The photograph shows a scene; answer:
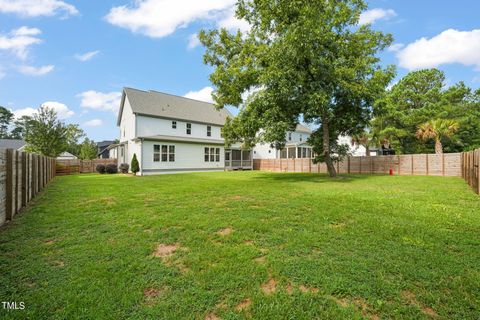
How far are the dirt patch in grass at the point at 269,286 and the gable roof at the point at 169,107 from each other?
22.5 meters

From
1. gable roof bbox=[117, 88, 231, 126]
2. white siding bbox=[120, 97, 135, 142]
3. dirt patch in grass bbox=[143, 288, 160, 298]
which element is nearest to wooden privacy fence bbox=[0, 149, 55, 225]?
dirt patch in grass bbox=[143, 288, 160, 298]

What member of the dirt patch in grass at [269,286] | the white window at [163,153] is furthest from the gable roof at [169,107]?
the dirt patch in grass at [269,286]

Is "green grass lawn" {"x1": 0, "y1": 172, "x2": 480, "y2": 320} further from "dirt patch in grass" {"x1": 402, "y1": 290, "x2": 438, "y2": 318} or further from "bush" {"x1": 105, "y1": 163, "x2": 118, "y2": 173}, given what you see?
"bush" {"x1": 105, "y1": 163, "x2": 118, "y2": 173}

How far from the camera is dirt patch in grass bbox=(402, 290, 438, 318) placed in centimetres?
229

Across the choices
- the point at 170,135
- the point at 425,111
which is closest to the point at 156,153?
the point at 170,135

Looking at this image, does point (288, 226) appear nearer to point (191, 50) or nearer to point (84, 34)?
point (84, 34)

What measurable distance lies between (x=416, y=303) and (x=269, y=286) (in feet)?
4.71

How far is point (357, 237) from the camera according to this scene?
4.16 metres

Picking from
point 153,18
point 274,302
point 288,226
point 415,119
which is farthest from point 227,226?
point 415,119

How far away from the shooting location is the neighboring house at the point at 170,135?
70.6 ft

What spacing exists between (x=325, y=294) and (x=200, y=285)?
1337mm

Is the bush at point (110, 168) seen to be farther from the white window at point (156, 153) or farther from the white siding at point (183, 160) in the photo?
the white window at point (156, 153)

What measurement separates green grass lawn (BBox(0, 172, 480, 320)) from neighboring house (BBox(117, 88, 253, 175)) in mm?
15982

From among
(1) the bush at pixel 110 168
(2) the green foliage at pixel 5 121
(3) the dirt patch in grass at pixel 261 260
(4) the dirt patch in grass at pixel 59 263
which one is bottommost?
(4) the dirt patch in grass at pixel 59 263
